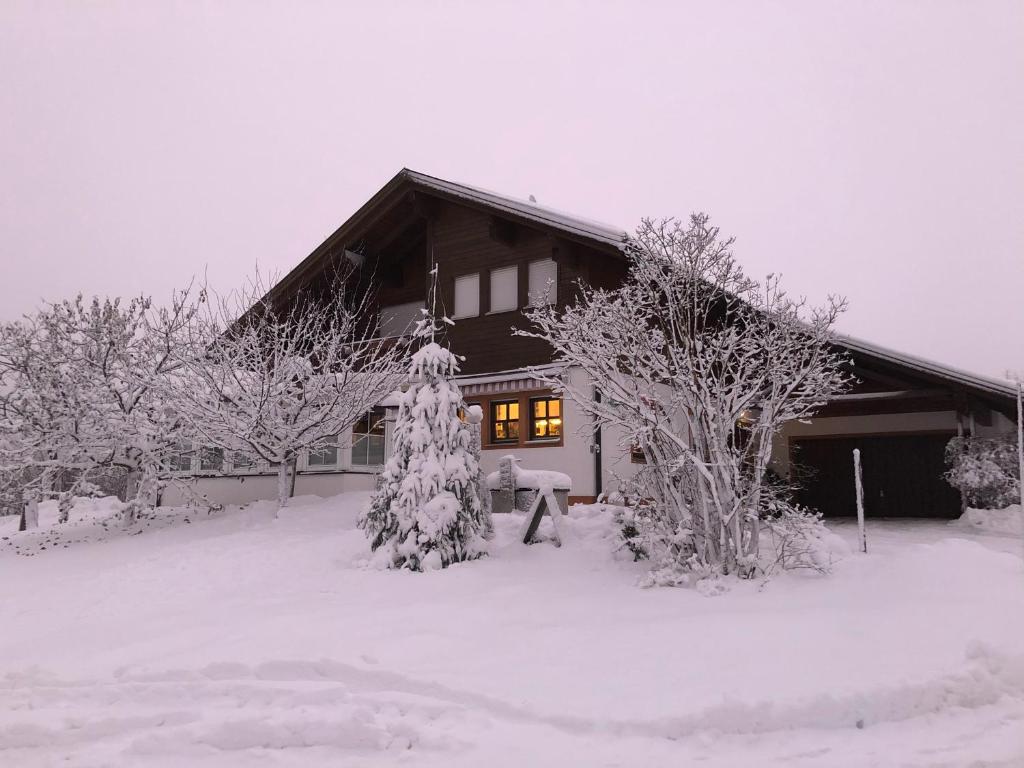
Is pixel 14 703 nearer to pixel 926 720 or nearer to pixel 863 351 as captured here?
pixel 926 720

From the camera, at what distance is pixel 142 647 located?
22.7 ft

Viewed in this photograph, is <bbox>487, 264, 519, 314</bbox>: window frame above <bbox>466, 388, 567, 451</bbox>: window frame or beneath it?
above

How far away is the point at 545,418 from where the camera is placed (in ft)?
54.1

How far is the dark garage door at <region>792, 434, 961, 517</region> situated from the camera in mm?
16797

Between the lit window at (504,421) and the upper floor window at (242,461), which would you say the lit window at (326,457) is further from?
the lit window at (504,421)

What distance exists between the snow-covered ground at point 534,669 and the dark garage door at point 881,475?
918 centimetres

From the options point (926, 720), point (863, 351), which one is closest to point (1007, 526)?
point (863, 351)

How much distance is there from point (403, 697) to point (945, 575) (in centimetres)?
557

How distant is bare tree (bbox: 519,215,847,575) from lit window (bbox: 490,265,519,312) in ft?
27.1

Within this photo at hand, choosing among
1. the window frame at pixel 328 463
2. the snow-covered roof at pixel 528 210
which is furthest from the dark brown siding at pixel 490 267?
the window frame at pixel 328 463

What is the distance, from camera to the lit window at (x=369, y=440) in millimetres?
17922

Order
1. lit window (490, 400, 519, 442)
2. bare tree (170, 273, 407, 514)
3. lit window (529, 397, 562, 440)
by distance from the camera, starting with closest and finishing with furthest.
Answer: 1. bare tree (170, 273, 407, 514)
2. lit window (529, 397, 562, 440)
3. lit window (490, 400, 519, 442)

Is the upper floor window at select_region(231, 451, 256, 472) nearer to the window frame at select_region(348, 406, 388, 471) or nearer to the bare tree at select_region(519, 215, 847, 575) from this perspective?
the window frame at select_region(348, 406, 388, 471)

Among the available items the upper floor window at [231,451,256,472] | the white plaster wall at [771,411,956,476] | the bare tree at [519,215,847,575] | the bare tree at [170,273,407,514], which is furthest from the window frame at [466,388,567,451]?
the bare tree at [519,215,847,575]
